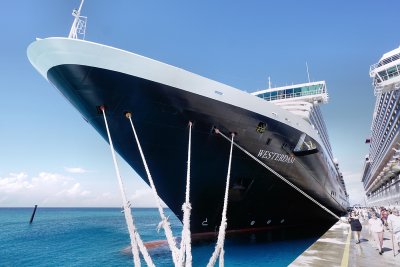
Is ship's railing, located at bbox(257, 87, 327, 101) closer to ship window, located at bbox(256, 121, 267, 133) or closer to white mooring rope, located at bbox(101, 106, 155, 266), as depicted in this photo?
ship window, located at bbox(256, 121, 267, 133)

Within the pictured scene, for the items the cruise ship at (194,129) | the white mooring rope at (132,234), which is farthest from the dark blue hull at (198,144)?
the white mooring rope at (132,234)

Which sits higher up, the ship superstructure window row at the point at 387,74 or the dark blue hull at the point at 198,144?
the ship superstructure window row at the point at 387,74

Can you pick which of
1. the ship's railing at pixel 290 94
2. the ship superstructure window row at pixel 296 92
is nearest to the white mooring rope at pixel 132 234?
the ship's railing at pixel 290 94

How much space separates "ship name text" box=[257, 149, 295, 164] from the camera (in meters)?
11.1

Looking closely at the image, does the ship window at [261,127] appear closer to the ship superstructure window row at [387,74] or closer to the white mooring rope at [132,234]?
the white mooring rope at [132,234]

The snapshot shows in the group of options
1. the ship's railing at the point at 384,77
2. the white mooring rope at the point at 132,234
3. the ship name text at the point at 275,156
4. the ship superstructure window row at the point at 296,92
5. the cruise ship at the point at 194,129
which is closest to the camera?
the white mooring rope at the point at 132,234

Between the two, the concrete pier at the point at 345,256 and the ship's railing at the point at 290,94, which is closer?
the concrete pier at the point at 345,256

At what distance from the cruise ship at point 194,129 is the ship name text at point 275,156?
0.05 m

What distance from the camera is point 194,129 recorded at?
9.57 metres

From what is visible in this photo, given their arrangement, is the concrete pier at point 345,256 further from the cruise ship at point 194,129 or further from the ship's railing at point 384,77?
the ship's railing at point 384,77

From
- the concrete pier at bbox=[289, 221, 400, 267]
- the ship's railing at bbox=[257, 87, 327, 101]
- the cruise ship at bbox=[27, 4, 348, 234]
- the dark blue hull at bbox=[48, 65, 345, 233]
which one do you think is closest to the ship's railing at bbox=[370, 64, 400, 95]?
the ship's railing at bbox=[257, 87, 327, 101]

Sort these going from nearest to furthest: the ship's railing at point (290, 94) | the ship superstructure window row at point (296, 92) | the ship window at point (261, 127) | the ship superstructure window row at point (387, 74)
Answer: the ship window at point (261, 127)
the ship's railing at point (290, 94)
the ship superstructure window row at point (296, 92)
the ship superstructure window row at point (387, 74)

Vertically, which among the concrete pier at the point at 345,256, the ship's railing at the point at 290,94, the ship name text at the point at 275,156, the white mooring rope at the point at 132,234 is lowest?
the concrete pier at the point at 345,256

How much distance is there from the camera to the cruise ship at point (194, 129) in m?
7.79
